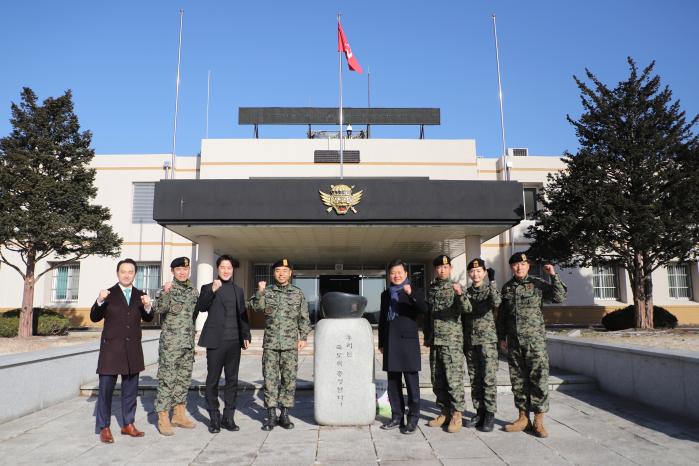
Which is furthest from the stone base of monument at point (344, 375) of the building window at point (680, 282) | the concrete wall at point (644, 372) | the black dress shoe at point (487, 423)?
the building window at point (680, 282)

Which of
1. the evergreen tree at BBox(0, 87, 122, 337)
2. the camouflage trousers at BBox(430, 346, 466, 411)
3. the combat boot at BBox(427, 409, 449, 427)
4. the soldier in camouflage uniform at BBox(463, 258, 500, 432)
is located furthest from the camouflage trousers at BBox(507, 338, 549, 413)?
the evergreen tree at BBox(0, 87, 122, 337)

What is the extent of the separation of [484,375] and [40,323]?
15024 millimetres

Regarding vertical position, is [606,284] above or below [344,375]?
above

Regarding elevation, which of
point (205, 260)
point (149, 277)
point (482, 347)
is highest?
point (205, 260)

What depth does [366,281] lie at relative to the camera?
848 inches

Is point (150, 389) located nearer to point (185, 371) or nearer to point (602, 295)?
point (185, 371)

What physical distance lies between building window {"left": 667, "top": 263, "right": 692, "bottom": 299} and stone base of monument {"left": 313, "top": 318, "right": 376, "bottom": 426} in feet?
69.3

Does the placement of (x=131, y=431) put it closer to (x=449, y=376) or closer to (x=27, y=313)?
(x=449, y=376)

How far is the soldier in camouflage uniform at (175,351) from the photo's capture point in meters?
5.11

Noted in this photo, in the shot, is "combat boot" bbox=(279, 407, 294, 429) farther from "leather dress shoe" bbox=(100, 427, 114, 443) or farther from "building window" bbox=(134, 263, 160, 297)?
"building window" bbox=(134, 263, 160, 297)

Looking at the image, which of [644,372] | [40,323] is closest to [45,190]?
[40,323]

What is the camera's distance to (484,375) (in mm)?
5129

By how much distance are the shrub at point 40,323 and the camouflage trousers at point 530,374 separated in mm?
15130

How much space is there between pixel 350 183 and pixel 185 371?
817 cm
